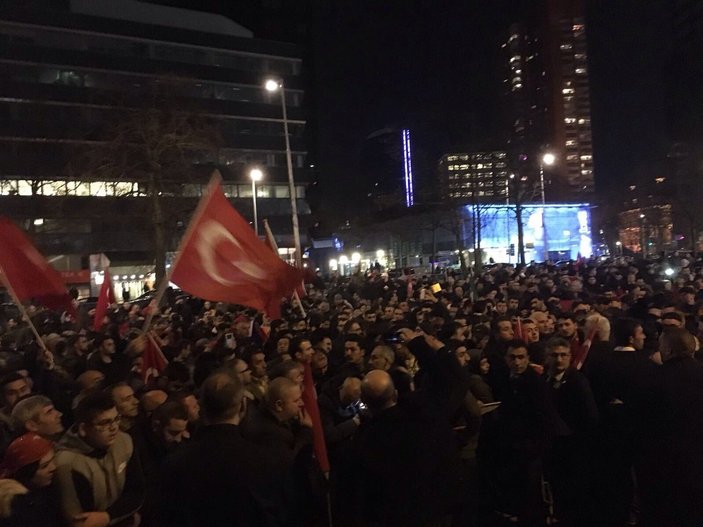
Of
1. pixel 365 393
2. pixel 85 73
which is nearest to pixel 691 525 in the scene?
pixel 365 393

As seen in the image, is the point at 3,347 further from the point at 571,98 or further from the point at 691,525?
the point at 571,98

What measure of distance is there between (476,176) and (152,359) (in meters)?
28.6

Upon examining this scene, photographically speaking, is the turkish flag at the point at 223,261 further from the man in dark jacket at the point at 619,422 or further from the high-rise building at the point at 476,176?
the high-rise building at the point at 476,176

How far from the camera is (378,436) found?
10.4 ft

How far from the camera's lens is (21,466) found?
130 inches

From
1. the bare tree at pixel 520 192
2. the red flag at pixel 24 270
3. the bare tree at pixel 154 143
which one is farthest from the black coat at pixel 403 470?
the bare tree at pixel 520 192

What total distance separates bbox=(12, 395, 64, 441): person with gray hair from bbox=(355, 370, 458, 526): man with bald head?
2.15 m

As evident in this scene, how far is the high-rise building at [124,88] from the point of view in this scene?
46844 millimetres

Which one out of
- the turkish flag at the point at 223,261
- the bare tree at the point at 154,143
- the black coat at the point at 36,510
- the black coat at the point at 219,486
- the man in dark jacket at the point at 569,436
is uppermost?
the bare tree at the point at 154,143

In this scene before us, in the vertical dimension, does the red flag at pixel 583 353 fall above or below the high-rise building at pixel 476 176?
below

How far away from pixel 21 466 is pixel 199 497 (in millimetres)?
1174

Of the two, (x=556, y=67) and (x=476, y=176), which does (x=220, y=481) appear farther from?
(x=556, y=67)

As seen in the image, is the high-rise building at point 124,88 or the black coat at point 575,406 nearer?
the black coat at point 575,406

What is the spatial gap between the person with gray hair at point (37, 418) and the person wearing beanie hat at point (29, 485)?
0.64 metres
